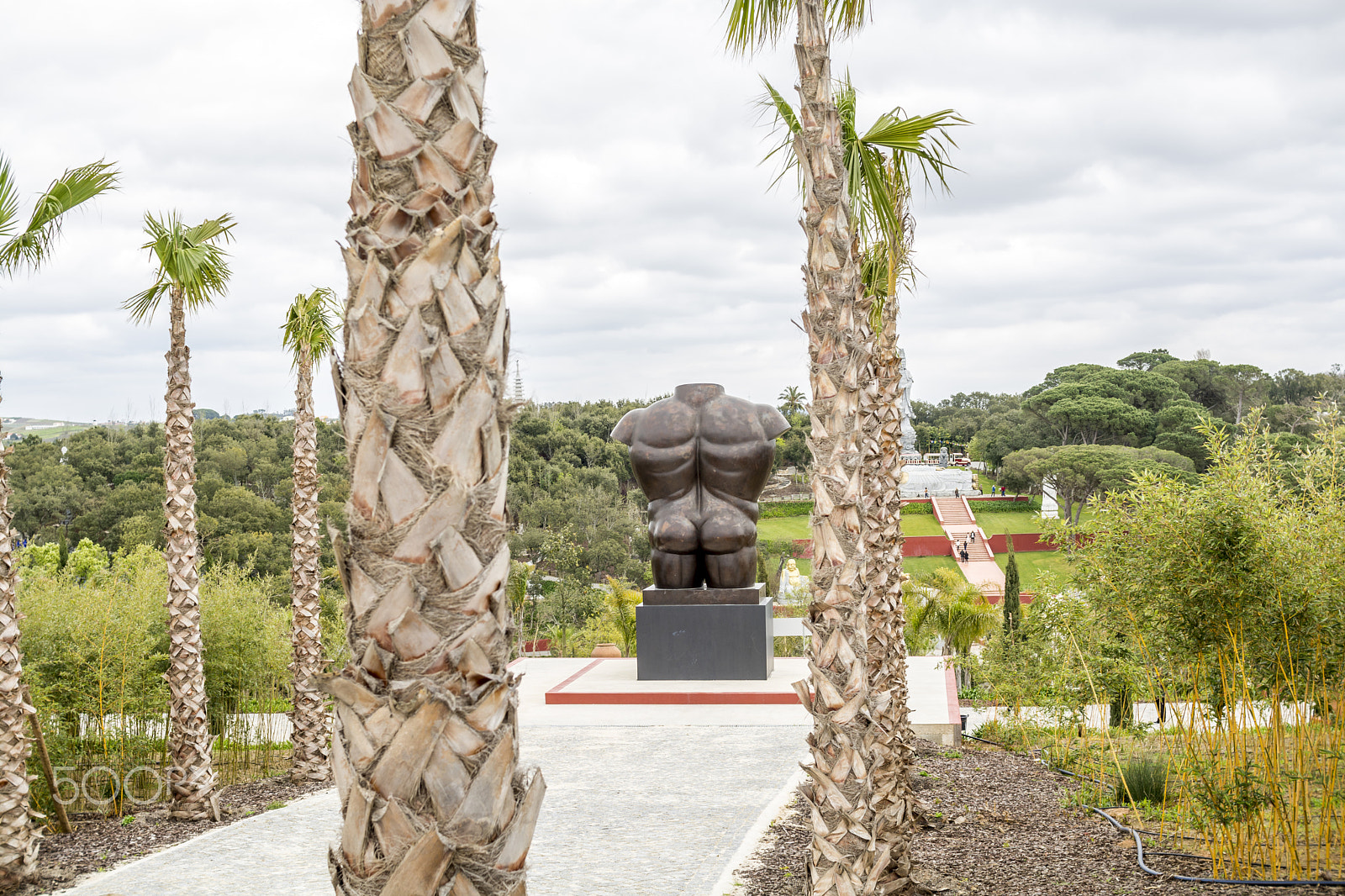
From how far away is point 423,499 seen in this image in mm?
1829

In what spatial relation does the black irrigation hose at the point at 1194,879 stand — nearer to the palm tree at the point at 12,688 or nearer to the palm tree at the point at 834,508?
the palm tree at the point at 834,508

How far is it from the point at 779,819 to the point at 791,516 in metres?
39.5

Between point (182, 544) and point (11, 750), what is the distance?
2315 mm

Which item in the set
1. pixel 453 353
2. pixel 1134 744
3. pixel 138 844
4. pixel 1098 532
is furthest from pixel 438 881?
pixel 1134 744

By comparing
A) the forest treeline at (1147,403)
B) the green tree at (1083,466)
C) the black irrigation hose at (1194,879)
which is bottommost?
the black irrigation hose at (1194,879)

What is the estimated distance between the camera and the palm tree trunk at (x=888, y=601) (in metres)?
5.39

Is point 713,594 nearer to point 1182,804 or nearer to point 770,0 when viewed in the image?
point 1182,804

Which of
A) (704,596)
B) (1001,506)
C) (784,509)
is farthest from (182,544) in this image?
(1001,506)

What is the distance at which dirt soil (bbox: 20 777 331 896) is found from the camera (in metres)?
6.52

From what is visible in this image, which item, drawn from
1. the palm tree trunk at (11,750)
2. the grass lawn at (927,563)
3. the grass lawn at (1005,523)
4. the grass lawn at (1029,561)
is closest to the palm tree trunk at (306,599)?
the palm tree trunk at (11,750)

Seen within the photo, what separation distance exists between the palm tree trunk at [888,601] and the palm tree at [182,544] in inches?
227

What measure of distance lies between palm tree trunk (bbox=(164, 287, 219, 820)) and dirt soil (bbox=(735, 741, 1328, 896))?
500 cm

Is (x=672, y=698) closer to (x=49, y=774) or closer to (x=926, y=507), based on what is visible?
(x=49, y=774)

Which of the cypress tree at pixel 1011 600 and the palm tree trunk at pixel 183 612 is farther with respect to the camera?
the cypress tree at pixel 1011 600
